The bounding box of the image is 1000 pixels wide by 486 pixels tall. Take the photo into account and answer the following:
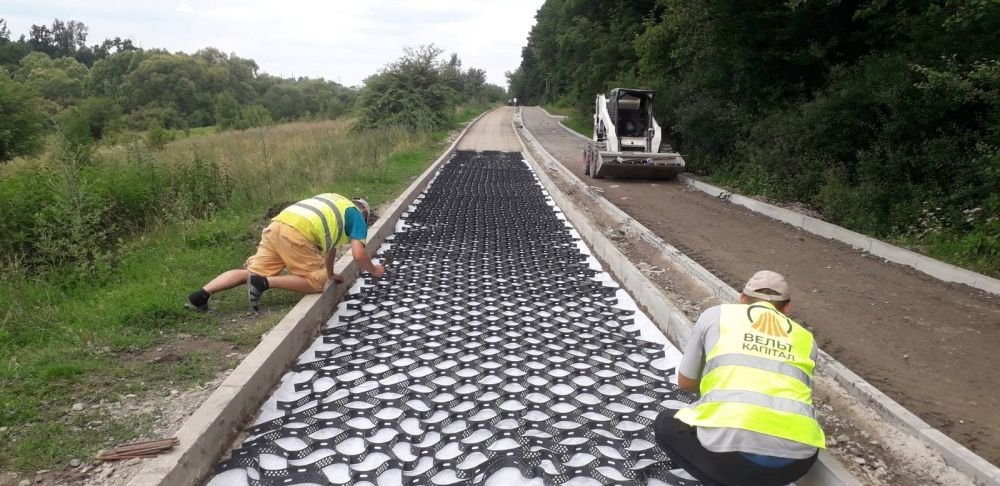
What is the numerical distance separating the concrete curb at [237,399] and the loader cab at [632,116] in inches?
407

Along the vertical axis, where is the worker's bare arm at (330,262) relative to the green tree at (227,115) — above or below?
below

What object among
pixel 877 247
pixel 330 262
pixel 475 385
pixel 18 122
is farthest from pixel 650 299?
pixel 18 122

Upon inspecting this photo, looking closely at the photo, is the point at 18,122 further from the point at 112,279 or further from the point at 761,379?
the point at 761,379

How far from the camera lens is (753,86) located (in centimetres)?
1374

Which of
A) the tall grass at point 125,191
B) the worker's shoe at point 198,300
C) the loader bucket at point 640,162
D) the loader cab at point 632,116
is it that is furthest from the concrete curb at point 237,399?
the loader cab at point 632,116

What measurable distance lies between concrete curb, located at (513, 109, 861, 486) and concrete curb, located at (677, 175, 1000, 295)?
3237mm

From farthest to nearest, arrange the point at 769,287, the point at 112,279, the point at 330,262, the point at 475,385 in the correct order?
the point at 112,279 < the point at 330,262 < the point at 475,385 < the point at 769,287

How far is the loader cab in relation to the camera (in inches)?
566

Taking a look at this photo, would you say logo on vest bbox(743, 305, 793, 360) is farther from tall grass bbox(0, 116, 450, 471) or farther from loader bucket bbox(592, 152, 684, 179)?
loader bucket bbox(592, 152, 684, 179)

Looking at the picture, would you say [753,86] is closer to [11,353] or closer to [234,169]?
[234,169]

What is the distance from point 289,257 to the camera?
4.96 meters

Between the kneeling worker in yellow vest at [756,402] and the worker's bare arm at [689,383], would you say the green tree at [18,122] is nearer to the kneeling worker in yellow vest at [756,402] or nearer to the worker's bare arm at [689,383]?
the worker's bare arm at [689,383]

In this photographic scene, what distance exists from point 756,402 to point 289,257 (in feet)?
12.5

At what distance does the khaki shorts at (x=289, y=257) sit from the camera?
4.93m
